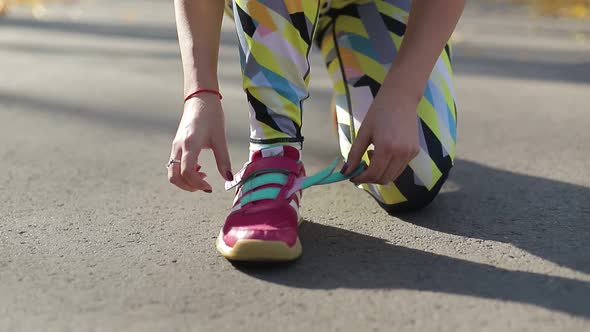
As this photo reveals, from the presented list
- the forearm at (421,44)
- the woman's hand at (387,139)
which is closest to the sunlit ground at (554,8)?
the forearm at (421,44)

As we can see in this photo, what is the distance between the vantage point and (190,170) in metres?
1.18

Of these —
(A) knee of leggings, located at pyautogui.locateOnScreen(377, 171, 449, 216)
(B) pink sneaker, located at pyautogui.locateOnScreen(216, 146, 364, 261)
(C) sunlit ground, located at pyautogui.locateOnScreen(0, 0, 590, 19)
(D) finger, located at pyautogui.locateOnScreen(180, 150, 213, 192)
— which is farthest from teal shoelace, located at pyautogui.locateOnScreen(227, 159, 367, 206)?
(C) sunlit ground, located at pyautogui.locateOnScreen(0, 0, 590, 19)

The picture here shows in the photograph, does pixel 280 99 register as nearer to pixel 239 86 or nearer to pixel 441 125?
pixel 441 125

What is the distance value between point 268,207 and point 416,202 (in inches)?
13.9

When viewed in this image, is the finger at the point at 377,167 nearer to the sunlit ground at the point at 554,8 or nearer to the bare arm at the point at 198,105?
the bare arm at the point at 198,105

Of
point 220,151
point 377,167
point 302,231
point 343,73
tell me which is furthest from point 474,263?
point 343,73

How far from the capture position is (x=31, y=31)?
4.47 metres

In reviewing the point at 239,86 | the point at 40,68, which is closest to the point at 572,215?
the point at 239,86

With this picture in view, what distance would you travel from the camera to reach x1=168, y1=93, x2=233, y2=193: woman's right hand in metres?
1.19

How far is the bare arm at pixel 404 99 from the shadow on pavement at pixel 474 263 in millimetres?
133

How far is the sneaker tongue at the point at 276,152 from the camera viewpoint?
4.26ft

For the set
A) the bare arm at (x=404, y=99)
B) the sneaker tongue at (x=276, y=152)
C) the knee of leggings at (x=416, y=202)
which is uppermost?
the bare arm at (x=404, y=99)

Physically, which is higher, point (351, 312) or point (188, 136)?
point (188, 136)

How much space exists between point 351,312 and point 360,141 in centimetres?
30
